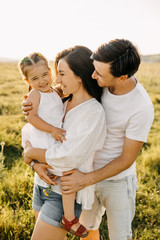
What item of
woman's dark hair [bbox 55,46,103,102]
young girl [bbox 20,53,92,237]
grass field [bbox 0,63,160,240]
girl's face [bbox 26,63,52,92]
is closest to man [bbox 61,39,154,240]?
woman's dark hair [bbox 55,46,103,102]

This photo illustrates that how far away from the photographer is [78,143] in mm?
1869

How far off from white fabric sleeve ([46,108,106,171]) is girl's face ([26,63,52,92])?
1.71ft

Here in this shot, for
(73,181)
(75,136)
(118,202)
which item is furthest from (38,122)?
(118,202)

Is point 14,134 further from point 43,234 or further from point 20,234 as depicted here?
point 43,234

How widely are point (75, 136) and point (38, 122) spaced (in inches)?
14.4

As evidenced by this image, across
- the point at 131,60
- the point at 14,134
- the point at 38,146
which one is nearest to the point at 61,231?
the point at 38,146

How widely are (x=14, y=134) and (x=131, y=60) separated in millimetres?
3985

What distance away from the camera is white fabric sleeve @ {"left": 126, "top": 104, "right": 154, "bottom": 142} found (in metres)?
1.92

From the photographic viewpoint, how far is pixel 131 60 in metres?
1.82

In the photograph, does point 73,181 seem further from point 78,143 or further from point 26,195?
point 26,195

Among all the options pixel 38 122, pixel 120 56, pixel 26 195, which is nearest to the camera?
pixel 120 56

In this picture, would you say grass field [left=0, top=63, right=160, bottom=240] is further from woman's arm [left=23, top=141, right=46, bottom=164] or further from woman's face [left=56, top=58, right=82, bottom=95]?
woman's face [left=56, top=58, right=82, bottom=95]

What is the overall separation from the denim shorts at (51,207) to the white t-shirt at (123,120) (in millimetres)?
476

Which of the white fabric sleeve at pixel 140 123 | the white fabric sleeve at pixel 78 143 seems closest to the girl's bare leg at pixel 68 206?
the white fabric sleeve at pixel 78 143
